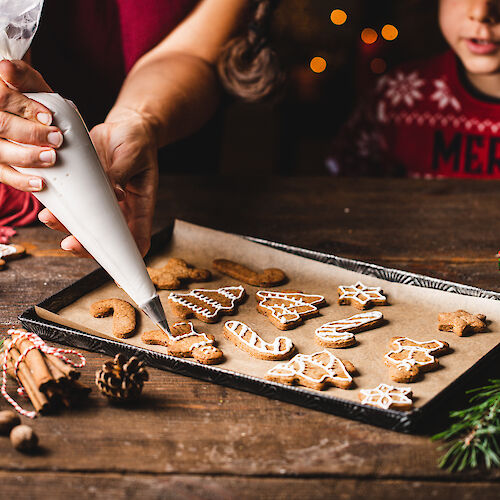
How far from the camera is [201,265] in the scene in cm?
144

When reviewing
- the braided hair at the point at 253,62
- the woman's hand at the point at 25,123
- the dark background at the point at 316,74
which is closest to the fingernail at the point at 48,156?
the woman's hand at the point at 25,123

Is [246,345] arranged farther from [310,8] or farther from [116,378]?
[310,8]

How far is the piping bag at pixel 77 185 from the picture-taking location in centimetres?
102

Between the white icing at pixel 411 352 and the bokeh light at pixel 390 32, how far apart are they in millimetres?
3154

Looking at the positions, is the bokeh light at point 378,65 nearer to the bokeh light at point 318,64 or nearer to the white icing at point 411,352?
the bokeh light at point 318,64

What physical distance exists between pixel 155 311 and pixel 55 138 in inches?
12.3

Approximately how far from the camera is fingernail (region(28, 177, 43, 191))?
102cm

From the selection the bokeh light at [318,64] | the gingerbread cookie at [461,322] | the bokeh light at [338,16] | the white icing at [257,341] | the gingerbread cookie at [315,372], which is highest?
the bokeh light at [338,16]

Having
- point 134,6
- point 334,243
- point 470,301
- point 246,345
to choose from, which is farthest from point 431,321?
point 134,6

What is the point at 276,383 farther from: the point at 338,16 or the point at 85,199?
the point at 338,16

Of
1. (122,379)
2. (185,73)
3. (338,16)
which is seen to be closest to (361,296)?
(122,379)

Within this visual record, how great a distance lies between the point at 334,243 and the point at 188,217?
0.39m

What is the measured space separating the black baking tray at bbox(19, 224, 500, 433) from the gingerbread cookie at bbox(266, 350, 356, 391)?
41 millimetres

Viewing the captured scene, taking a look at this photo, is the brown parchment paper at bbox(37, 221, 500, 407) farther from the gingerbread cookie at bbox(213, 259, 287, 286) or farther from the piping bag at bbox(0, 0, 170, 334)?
the piping bag at bbox(0, 0, 170, 334)
